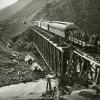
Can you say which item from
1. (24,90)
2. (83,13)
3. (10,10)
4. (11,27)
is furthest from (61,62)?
(10,10)

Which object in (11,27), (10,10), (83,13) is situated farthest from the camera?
(10,10)

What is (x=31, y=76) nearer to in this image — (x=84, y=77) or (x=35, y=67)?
(x=35, y=67)

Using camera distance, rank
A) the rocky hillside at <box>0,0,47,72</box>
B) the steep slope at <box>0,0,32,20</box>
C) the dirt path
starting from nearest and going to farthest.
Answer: the dirt path → the rocky hillside at <box>0,0,47,72</box> → the steep slope at <box>0,0,32,20</box>

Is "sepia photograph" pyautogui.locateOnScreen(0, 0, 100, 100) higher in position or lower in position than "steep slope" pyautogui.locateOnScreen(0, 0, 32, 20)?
lower

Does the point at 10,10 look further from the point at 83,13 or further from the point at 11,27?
the point at 83,13

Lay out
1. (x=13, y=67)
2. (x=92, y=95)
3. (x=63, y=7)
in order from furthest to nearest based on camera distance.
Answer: (x=63, y=7) → (x=13, y=67) → (x=92, y=95)

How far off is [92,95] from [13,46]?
33.4 metres

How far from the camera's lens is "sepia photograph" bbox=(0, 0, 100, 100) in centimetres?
1016

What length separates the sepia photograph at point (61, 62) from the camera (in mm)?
10156

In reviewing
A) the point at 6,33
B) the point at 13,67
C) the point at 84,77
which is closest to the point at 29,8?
the point at 6,33

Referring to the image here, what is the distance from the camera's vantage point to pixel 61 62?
12.2 m

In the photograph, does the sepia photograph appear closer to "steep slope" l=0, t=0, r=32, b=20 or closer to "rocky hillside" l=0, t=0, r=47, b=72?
"rocky hillside" l=0, t=0, r=47, b=72

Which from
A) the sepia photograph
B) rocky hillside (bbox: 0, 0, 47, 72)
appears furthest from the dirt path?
rocky hillside (bbox: 0, 0, 47, 72)

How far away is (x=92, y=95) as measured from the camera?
7.91 metres
